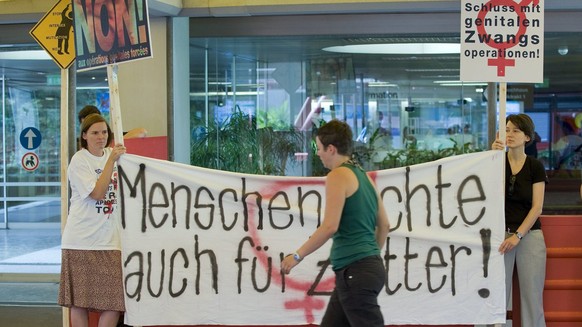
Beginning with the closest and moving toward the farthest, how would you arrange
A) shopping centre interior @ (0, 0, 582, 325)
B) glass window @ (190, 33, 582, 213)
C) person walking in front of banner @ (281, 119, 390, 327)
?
person walking in front of banner @ (281, 119, 390, 327) < shopping centre interior @ (0, 0, 582, 325) < glass window @ (190, 33, 582, 213)

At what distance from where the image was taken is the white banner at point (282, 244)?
19.6ft

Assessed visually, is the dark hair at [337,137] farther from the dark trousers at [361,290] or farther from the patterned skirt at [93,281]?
the patterned skirt at [93,281]

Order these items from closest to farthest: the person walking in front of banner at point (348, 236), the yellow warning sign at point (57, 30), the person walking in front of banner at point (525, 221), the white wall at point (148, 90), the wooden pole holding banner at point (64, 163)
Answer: the person walking in front of banner at point (348, 236) → the person walking in front of banner at point (525, 221) → the wooden pole holding banner at point (64, 163) → the yellow warning sign at point (57, 30) → the white wall at point (148, 90)

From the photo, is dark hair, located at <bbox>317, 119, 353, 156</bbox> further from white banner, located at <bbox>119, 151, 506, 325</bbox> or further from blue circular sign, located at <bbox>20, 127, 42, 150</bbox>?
blue circular sign, located at <bbox>20, 127, 42, 150</bbox>

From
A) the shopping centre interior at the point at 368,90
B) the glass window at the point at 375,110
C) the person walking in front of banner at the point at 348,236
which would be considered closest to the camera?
the person walking in front of banner at the point at 348,236

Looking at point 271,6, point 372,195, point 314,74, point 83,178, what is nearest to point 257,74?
point 314,74

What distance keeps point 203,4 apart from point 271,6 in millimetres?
769

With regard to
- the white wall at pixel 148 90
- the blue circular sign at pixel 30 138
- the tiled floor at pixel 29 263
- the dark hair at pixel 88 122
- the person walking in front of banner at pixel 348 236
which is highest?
the white wall at pixel 148 90

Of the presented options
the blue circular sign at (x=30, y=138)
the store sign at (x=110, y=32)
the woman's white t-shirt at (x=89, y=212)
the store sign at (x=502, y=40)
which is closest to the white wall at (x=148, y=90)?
the store sign at (x=110, y=32)

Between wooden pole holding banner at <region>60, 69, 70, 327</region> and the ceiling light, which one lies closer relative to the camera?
wooden pole holding banner at <region>60, 69, 70, 327</region>

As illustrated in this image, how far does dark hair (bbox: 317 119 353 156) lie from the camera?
478 cm

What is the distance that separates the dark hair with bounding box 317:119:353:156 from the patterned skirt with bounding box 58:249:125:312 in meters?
2.13

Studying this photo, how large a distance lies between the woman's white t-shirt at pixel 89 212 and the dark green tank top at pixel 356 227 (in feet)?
6.73

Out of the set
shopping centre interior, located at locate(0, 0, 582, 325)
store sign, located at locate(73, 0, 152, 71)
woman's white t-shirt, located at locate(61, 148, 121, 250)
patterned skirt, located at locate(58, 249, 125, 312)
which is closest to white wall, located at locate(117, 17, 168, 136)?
shopping centre interior, located at locate(0, 0, 582, 325)
